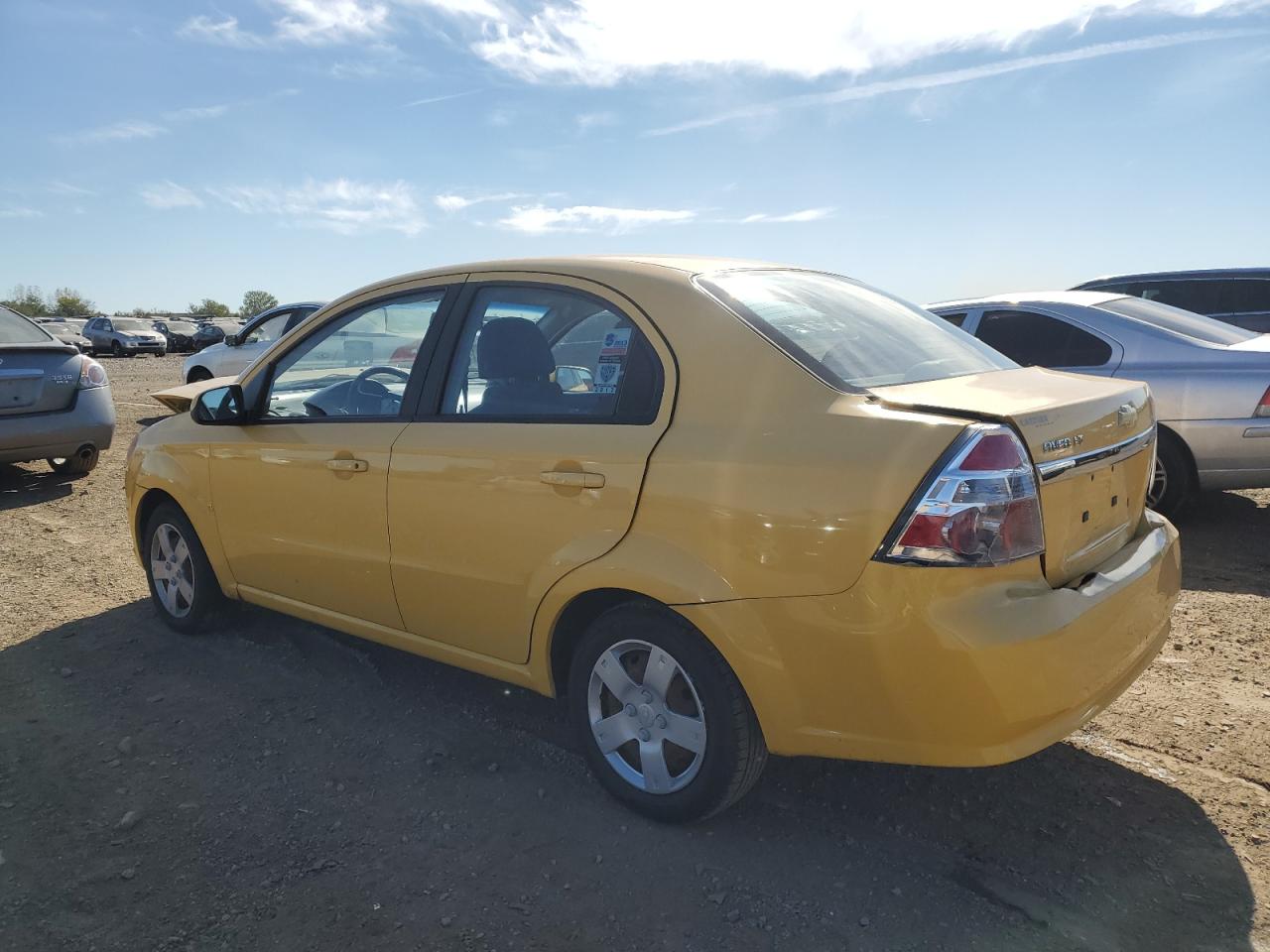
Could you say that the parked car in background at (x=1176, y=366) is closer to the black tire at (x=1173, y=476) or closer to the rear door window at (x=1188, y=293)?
the black tire at (x=1173, y=476)

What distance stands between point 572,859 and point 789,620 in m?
0.99

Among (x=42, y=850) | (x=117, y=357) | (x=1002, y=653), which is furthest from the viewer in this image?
(x=117, y=357)

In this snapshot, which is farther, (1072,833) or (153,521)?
(153,521)

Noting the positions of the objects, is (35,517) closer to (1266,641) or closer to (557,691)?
(557,691)

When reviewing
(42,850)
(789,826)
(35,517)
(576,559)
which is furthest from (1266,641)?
(35,517)

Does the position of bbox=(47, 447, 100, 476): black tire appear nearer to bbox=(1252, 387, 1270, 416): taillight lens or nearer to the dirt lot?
the dirt lot

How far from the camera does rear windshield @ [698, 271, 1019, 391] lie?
107 inches

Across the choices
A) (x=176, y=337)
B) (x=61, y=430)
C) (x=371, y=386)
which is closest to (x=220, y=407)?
(x=371, y=386)

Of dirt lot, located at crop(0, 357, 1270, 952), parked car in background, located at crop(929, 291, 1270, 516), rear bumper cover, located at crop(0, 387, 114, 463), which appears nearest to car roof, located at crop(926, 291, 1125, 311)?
parked car in background, located at crop(929, 291, 1270, 516)

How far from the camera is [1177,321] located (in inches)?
247

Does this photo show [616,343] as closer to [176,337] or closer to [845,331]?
[845,331]

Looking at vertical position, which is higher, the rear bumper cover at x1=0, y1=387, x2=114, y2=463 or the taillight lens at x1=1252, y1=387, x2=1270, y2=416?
the taillight lens at x1=1252, y1=387, x2=1270, y2=416

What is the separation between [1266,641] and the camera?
164 inches

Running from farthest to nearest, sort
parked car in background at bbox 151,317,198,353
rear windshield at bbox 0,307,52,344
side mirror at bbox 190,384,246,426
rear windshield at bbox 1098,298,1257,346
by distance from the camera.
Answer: parked car in background at bbox 151,317,198,353 < rear windshield at bbox 0,307,52,344 < rear windshield at bbox 1098,298,1257,346 < side mirror at bbox 190,384,246,426
